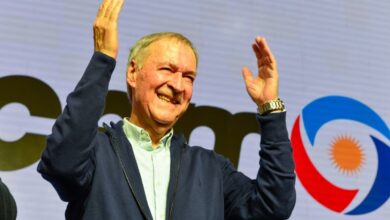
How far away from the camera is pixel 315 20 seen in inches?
103

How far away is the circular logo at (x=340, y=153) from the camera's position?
2.49 metres

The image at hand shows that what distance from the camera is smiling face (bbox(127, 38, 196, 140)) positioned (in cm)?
112

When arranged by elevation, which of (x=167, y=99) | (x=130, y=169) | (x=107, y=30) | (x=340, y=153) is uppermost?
(x=107, y=30)

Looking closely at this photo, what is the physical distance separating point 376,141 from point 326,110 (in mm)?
305

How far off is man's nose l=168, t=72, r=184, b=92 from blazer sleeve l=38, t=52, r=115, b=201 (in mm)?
185

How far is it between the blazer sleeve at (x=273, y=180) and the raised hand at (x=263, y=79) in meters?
0.06

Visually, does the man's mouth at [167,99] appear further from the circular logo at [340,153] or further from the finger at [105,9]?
the circular logo at [340,153]

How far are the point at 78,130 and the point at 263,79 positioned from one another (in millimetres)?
506

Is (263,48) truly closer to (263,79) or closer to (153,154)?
(263,79)

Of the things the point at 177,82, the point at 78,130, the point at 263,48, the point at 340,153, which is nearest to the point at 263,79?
the point at 263,48

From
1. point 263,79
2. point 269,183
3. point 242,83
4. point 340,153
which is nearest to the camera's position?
point 269,183

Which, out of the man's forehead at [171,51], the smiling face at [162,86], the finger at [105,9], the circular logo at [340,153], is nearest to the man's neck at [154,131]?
the smiling face at [162,86]

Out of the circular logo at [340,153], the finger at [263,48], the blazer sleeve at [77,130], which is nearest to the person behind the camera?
the blazer sleeve at [77,130]

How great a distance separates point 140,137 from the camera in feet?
3.73
